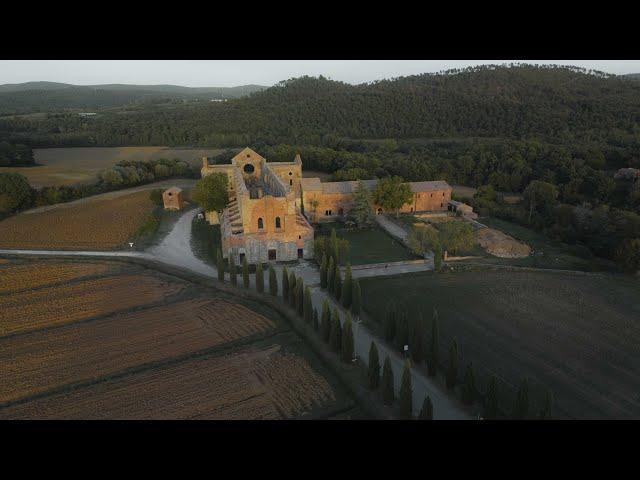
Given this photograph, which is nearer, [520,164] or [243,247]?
[243,247]

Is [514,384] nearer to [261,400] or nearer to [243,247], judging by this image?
[261,400]

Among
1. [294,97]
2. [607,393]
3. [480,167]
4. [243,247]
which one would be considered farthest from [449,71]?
[607,393]

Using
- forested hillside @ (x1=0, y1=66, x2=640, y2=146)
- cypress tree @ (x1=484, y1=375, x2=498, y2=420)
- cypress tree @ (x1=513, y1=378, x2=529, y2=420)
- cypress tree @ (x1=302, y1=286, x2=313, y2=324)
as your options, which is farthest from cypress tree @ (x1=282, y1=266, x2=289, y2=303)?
forested hillside @ (x1=0, y1=66, x2=640, y2=146)

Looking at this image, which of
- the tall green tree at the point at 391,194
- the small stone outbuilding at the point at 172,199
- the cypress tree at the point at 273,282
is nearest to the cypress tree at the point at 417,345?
the cypress tree at the point at 273,282

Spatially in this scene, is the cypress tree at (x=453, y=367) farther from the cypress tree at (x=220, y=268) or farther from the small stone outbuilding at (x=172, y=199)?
the small stone outbuilding at (x=172, y=199)

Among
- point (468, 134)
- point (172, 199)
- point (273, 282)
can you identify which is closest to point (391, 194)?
point (273, 282)

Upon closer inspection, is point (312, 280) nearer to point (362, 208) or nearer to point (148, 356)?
point (148, 356)

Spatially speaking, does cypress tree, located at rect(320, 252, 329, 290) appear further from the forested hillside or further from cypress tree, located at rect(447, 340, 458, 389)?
the forested hillside
